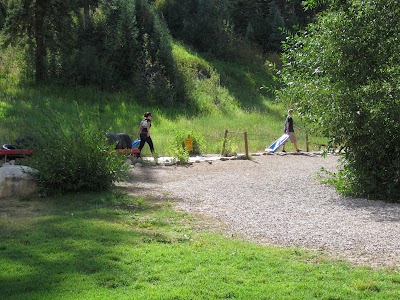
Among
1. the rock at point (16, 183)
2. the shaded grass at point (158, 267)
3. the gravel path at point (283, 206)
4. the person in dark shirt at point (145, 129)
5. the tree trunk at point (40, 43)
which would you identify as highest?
the tree trunk at point (40, 43)

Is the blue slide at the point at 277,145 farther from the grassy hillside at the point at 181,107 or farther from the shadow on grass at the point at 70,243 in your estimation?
the shadow on grass at the point at 70,243

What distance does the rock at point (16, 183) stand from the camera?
1103 cm

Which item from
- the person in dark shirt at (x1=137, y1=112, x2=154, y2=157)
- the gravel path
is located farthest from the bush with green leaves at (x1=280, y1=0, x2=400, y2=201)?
the person in dark shirt at (x1=137, y1=112, x2=154, y2=157)

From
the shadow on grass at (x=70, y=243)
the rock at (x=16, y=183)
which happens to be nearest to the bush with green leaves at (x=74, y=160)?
the rock at (x=16, y=183)

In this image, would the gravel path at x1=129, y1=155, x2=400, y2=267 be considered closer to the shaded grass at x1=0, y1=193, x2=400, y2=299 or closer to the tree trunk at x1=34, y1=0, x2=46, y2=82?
the shaded grass at x1=0, y1=193, x2=400, y2=299

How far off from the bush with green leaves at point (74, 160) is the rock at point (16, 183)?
0.20 m

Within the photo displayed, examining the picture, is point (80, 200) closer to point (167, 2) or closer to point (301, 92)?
point (301, 92)

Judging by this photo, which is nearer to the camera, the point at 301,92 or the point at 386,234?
the point at 386,234

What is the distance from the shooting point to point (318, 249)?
7016mm

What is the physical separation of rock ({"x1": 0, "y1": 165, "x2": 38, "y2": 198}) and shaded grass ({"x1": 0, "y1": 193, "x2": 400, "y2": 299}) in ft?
8.41

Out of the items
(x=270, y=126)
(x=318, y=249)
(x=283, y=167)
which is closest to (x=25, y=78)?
(x=270, y=126)

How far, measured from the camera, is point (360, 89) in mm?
11070

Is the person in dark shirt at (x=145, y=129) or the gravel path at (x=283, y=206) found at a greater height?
the person in dark shirt at (x=145, y=129)

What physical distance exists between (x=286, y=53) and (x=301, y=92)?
1.55m
